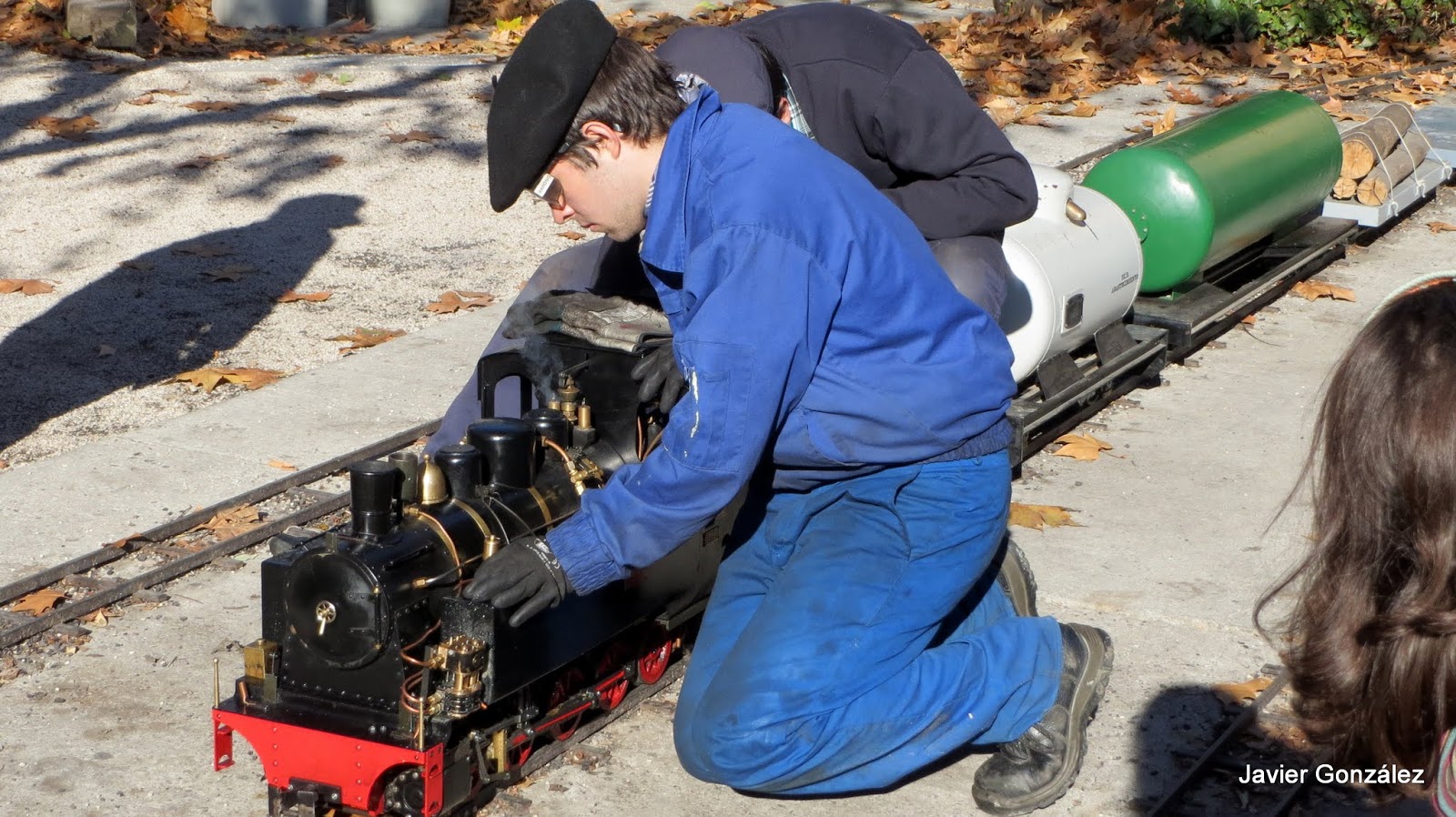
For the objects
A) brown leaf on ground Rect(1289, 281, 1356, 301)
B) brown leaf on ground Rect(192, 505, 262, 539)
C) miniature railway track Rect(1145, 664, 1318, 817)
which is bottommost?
brown leaf on ground Rect(192, 505, 262, 539)

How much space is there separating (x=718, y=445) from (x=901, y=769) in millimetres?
827

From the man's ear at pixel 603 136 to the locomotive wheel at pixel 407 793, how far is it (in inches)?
47.2

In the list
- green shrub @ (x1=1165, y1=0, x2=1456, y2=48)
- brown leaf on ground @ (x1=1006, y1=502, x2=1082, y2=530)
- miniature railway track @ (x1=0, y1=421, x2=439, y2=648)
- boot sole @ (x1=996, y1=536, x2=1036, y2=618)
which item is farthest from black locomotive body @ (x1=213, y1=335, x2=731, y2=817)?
green shrub @ (x1=1165, y1=0, x2=1456, y2=48)

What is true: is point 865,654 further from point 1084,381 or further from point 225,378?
point 225,378

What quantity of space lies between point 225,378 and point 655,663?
287 cm

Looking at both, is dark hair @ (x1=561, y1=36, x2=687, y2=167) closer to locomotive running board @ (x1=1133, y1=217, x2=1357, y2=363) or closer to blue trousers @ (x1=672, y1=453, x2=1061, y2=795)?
blue trousers @ (x1=672, y1=453, x2=1061, y2=795)

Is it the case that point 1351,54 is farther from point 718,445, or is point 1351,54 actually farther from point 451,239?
point 718,445

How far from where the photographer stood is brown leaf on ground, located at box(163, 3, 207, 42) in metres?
11.5

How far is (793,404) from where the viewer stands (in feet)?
9.71

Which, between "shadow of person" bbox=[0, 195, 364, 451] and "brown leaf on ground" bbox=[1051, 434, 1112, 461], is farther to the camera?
"shadow of person" bbox=[0, 195, 364, 451]

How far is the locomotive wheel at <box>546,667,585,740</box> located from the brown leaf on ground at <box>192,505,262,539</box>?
1.53 meters

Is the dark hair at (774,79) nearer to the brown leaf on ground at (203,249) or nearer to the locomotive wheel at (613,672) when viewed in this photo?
the locomotive wheel at (613,672)

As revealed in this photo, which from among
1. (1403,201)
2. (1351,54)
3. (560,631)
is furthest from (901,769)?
(1351,54)

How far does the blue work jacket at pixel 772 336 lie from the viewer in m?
2.72
